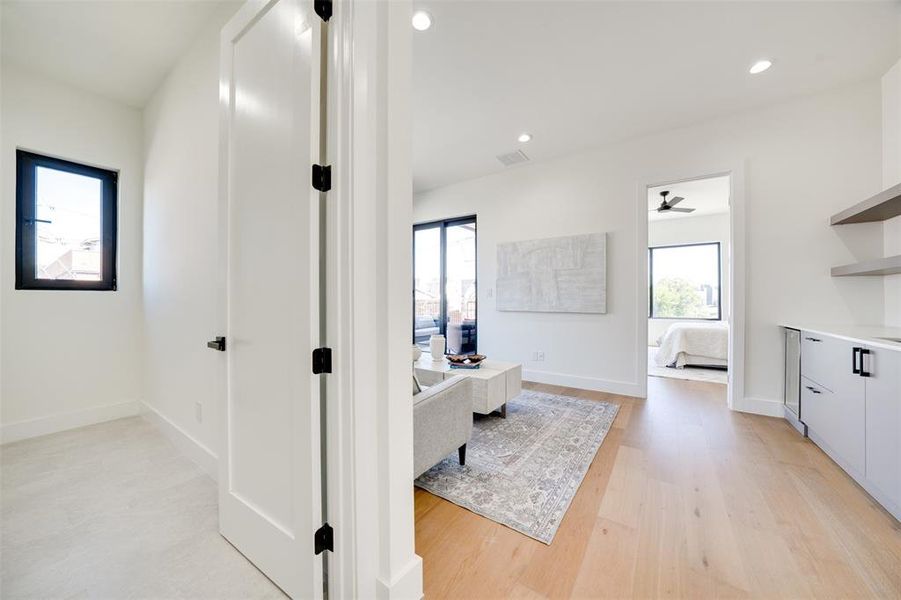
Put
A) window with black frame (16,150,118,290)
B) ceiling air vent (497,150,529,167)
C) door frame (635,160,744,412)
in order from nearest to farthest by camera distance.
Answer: window with black frame (16,150,118,290)
door frame (635,160,744,412)
ceiling air vent (497,150,529,167)

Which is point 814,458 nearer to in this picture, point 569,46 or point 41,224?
point 569,46

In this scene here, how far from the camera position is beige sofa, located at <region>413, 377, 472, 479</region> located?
170 cm

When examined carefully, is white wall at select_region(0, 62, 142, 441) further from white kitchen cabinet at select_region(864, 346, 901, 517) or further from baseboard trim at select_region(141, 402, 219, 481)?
white kitchen cabinet at select_region(864, 346, 901, 517)

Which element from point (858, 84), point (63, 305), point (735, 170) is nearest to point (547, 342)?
point (735, 170)

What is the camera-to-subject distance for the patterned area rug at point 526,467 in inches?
66.6

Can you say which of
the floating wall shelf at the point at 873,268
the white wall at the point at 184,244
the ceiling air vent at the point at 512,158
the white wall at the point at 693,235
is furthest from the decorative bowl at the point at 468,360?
the white wall at the point at 693,235

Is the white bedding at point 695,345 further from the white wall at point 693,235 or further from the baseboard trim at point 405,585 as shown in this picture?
the baseboard trim at point 405,585

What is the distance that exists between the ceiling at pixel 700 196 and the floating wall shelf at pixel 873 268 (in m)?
2.16

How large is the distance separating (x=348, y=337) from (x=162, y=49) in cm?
289

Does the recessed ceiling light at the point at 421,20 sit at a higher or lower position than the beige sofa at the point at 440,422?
higher

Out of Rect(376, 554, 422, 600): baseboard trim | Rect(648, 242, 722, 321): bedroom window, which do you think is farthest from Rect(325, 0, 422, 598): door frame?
Rect(648, 242, 722, 321): bedroom window

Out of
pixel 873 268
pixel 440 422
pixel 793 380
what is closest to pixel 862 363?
pixel 873 268

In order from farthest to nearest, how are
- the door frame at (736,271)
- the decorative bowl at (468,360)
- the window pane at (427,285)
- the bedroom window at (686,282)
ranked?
1. the bedroom window at (686,282)
2. the window pane at (427,285)
3. the door frame at (736,271)
4. the decorative bowl at (468,360)

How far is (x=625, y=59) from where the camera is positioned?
8.01 feet
